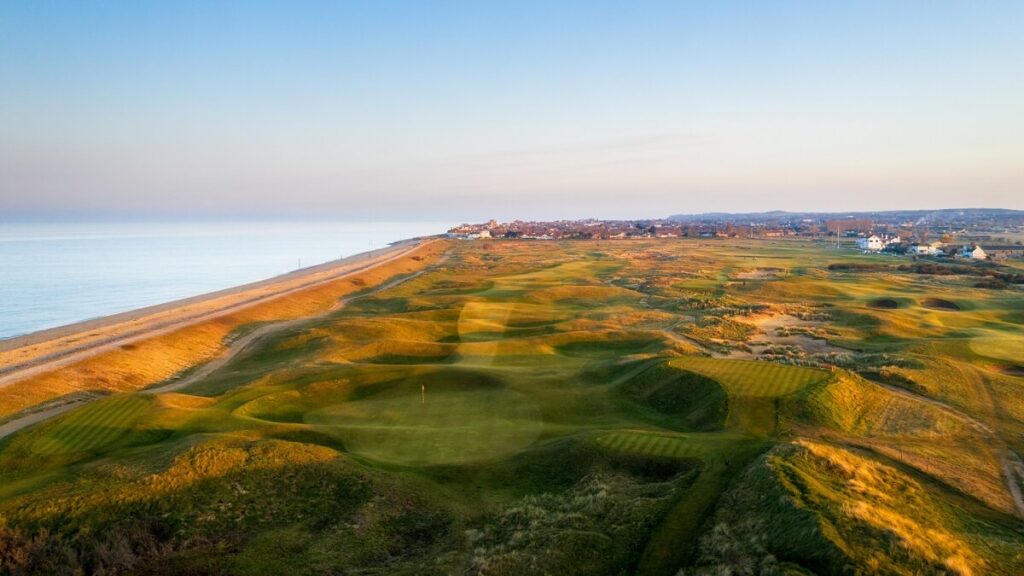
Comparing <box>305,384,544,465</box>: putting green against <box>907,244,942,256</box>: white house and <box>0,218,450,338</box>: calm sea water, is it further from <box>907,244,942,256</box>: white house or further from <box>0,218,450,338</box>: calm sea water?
<box>907,244,942,256</box>: white house

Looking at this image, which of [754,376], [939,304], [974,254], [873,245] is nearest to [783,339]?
[754,376]

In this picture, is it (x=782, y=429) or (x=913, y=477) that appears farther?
(x=782, y=429)

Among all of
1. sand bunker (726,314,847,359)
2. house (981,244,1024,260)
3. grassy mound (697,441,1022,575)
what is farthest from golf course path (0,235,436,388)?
house (981,244,1024,260)

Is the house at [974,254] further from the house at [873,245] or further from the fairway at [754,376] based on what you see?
the fairway at [754,376]

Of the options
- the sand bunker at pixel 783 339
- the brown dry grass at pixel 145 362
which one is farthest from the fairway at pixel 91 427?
the sand bunker at pixel 783 339

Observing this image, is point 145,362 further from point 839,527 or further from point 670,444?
point 839,527

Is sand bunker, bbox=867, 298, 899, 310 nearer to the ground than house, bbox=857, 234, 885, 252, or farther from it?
nearer to the ground

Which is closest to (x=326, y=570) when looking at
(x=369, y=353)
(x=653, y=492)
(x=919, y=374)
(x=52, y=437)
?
(x=653, y=492)

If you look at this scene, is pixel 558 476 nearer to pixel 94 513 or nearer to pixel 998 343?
pixel 94 513
